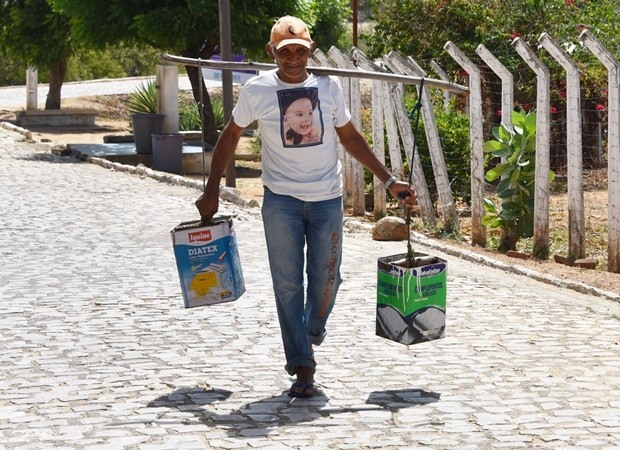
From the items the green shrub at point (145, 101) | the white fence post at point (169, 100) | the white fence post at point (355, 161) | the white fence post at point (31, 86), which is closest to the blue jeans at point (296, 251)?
the white fence post at point (355, 161)

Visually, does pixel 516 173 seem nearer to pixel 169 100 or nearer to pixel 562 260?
pixel 562 260

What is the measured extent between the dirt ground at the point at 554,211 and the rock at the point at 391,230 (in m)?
0.43

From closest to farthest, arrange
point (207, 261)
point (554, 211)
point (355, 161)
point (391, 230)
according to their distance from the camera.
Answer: point (207, 261) → point (391, 230) → point (554, 211) → point (355, 161)

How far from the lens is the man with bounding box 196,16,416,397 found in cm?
662

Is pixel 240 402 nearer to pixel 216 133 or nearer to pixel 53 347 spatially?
pixel 53 347

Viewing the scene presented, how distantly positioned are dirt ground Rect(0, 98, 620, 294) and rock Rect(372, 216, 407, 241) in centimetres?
43

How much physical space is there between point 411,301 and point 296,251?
2.05ft

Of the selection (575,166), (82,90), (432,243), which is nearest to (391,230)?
(432,243)

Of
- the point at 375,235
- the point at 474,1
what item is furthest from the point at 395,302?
the point at 474,1

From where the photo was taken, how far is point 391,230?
13.5 m

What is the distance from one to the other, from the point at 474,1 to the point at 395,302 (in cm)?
1664

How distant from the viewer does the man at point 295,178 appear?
21.7 ft

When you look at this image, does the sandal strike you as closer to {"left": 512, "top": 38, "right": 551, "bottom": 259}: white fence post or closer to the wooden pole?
the wooden pole

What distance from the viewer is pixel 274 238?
6.73m
